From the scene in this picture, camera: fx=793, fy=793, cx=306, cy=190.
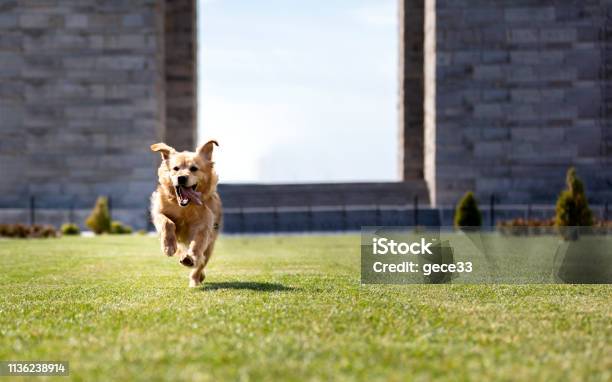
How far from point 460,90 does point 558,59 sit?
5.18m

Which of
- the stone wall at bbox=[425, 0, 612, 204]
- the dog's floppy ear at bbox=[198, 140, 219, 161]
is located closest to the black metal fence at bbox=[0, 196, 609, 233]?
the stone wall at bbox=[425, 0, 612, 204]

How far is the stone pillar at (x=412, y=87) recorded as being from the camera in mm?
46656

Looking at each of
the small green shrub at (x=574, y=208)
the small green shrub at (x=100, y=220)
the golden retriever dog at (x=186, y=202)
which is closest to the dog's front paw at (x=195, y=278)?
the golden retriever dog at (x=186, y=202)

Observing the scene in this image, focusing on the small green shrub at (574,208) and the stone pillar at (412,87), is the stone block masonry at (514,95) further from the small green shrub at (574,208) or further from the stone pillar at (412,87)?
the small green shrub at (574,208)

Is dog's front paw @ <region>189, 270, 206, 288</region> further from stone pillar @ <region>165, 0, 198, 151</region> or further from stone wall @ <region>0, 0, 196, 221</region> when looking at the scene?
stone pillar @ <region>165, 0, 198, 151</region>

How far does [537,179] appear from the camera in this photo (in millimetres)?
40000

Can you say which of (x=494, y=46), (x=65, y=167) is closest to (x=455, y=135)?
(x=494, y=46)

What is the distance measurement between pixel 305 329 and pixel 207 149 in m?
4.49

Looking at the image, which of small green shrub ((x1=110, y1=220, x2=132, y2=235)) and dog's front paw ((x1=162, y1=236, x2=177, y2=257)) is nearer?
dog's front paw ((x1=162, y1=236, x2=177, y2=257))

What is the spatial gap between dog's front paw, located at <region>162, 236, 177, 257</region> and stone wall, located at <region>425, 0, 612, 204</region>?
3046 centimetres

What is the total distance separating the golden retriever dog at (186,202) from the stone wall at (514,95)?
29.9 metres

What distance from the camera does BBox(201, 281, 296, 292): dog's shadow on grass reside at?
11.1 meters

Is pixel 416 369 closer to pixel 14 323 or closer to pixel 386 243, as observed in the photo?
pixel 14 323

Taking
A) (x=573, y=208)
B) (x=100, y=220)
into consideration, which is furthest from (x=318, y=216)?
(x=573, y=208)
